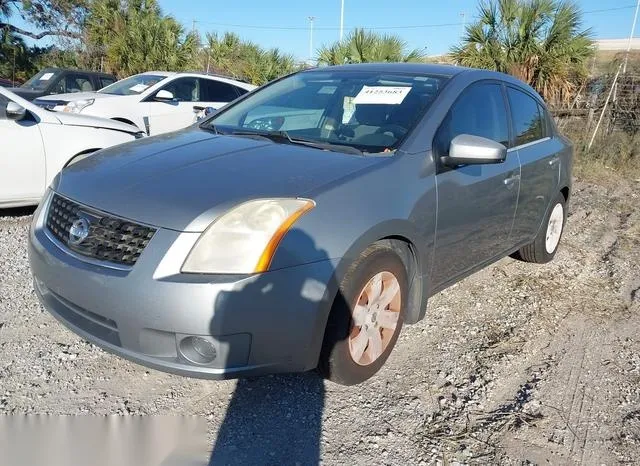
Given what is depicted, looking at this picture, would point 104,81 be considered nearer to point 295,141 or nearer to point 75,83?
point 75,83

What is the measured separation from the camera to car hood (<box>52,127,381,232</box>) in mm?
2336

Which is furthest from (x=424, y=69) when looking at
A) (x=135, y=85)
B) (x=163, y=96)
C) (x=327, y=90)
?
(x=135, y=85)

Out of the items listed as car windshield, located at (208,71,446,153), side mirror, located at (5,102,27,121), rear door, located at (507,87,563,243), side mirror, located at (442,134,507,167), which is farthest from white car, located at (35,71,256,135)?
side mirror, located at (442,134,507,167)

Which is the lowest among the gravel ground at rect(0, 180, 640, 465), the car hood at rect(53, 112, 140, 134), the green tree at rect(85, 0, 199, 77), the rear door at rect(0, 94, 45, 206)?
the gravel ground at rect(0, 180, 640, 465)

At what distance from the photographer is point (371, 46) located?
43.1 feet

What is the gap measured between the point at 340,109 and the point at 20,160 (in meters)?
3.29

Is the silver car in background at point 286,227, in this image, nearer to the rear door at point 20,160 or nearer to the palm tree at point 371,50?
the rear door at point 20,160

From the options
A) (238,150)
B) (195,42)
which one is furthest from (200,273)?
(195,42)

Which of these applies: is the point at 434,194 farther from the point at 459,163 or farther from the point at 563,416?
the point at 563,416

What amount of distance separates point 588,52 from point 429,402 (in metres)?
12.0

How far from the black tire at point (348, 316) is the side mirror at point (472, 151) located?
0.68 m

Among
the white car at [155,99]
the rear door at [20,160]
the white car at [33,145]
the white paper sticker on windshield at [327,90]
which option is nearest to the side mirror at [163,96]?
the white car at [155,99]

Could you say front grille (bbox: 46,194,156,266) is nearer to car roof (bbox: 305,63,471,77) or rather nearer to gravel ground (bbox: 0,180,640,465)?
gravel ground (bbox: 0,180,640,465)

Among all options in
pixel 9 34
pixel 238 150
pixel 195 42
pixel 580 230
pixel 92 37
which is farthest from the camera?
pixel 9 34
